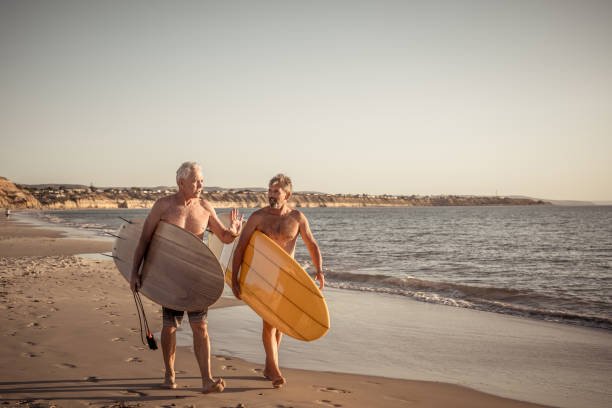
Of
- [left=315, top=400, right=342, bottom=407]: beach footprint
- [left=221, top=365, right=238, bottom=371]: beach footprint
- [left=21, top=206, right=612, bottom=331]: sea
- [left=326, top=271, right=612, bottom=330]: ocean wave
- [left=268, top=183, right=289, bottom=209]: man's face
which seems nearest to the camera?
[left=315, top=400, right=342, bottom=407]: beach footprint

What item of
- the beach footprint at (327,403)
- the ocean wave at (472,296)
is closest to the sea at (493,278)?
the ocean wave at (472,296)

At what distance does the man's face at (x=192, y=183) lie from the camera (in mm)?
3479

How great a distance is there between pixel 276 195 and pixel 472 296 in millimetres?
7368

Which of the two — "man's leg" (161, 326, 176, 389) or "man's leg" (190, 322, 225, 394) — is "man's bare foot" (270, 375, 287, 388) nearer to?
"man's leg" (190, 322, 225, 394)

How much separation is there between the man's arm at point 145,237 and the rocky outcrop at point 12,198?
105712 mm

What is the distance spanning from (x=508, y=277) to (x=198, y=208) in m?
11.5

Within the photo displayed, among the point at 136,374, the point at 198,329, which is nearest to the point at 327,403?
the point at 198,329

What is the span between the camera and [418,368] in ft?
15.0

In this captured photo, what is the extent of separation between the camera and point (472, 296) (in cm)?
955

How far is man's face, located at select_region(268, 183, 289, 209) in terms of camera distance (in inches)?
146

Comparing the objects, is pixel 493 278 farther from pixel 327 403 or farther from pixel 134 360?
pixel 134 360

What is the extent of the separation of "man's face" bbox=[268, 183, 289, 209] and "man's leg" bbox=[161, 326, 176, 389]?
1.34 m

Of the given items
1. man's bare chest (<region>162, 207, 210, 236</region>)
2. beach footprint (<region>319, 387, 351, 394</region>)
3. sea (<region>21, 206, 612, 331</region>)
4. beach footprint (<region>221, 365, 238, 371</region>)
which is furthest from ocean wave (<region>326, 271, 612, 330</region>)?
man's bare chest (<region>162, 207, 210, 236</region>)

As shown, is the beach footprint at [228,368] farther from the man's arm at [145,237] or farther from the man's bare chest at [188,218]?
the man's bare chest at [188,218]
